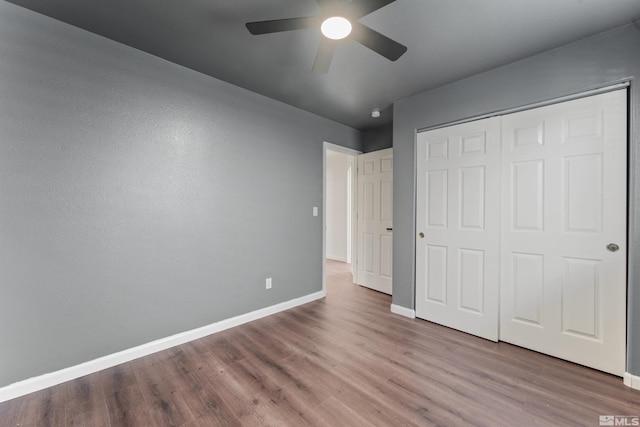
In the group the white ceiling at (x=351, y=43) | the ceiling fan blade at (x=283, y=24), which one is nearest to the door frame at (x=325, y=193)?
the white ceiling at (x=351, y=43)

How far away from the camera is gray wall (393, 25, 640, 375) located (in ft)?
6.03

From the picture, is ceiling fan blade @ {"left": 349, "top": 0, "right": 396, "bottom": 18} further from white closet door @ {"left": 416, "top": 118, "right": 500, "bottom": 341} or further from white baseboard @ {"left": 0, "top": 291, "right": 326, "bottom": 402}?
white baseboard @ {"left": 0, "top": 291, "right": 326, "bottom": 402}

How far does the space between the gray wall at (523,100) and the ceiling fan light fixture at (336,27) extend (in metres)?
1.67

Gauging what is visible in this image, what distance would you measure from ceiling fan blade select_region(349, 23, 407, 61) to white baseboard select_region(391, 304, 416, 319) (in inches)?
101

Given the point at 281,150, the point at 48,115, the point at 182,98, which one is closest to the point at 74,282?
the point at 48,115

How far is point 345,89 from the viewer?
284 centimetres

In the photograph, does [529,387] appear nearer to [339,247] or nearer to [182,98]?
[182,98]

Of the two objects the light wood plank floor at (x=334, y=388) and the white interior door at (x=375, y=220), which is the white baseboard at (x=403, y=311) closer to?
the light wood plank floor at (x=334, y=388)

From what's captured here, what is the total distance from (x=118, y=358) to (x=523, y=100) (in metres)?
3.98

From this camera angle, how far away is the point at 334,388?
180 cm

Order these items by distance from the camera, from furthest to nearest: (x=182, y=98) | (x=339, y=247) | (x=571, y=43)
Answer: (x=339, y=247)
(x=182, y=98)
(x=571, y=43)

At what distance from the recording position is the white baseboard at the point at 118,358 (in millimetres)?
1725

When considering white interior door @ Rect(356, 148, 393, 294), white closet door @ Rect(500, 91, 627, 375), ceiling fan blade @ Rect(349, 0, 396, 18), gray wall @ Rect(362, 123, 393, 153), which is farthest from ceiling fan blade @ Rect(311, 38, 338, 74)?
gray wall @ Rect(362, 123, 393, 153)

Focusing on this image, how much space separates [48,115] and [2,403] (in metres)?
1.88
